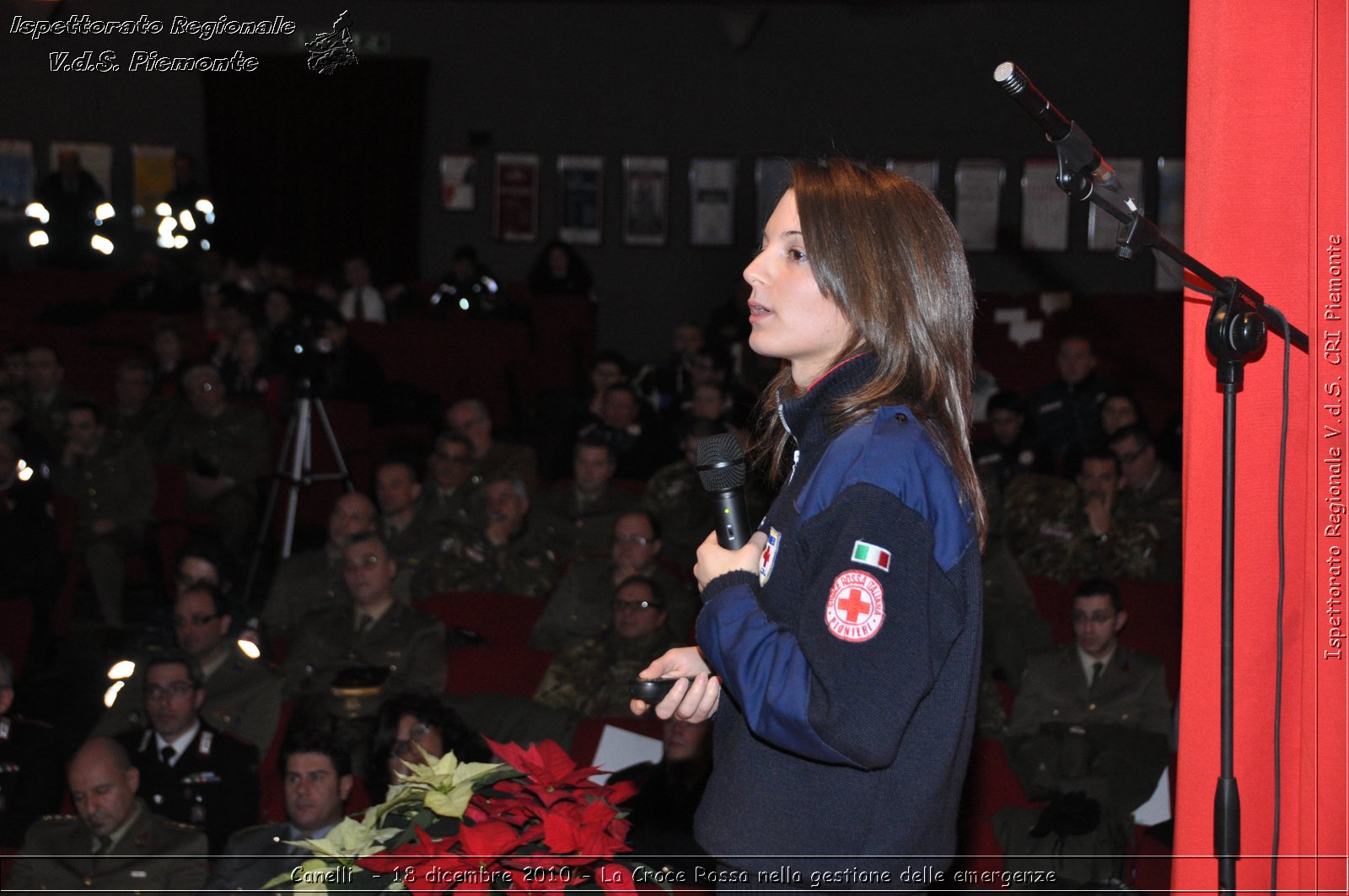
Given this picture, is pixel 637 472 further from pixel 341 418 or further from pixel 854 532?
pixel 854 532

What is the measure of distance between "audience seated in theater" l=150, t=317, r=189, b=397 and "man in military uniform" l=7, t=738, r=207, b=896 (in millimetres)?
4530

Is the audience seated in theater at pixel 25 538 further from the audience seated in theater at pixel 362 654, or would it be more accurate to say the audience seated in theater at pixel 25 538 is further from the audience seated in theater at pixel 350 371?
the audience seated in theater at pixel 350 371

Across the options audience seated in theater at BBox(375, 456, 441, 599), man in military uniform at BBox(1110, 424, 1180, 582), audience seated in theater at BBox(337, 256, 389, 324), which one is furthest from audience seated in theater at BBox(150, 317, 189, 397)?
man in military uniform at BBox(1110, 424, 1180, 582)

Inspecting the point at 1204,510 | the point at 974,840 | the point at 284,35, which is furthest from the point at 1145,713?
the point at 284,35

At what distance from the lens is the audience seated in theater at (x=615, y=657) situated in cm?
420

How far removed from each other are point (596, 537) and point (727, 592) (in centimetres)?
451

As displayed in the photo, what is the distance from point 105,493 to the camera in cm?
594

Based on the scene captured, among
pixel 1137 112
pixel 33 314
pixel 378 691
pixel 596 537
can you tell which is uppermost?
pixel 1137 112

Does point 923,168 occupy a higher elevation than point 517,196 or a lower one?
higher

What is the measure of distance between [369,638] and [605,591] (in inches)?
35.2

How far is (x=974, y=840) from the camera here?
3.38 meters

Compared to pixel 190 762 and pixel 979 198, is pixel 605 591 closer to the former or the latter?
pixel 190 762

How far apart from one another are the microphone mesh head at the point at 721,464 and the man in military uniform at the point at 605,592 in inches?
122

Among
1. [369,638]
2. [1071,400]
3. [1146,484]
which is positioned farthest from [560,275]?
[369,638]
